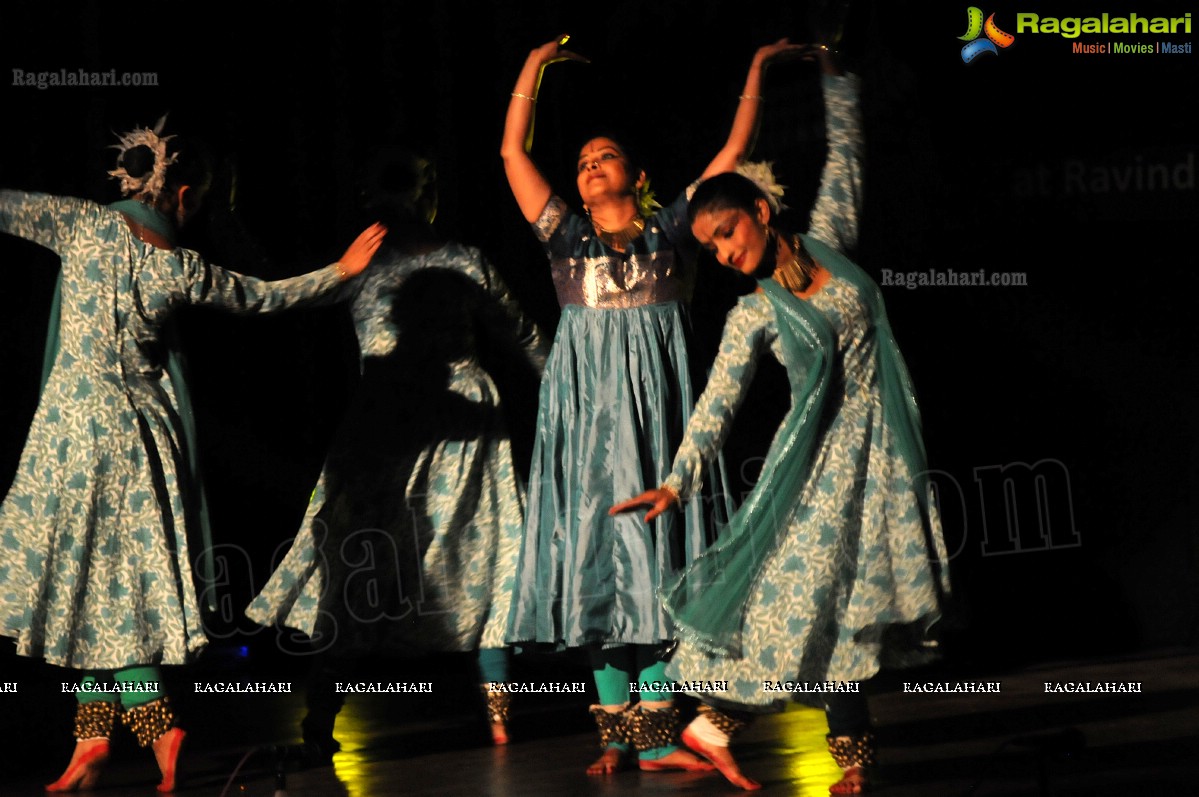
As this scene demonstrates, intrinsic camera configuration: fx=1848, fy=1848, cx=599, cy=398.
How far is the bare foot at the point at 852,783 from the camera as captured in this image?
4000mm

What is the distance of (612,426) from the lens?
183 inches

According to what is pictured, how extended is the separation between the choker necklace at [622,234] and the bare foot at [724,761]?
1.23 m

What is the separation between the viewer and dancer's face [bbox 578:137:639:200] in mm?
4688

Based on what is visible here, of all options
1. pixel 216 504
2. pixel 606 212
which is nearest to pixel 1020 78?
pixel 606 212

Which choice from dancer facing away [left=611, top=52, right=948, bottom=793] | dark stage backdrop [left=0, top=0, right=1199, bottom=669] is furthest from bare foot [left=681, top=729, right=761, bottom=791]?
dark stage backdrop [left=0, top=0, right=1199, bottom=669]

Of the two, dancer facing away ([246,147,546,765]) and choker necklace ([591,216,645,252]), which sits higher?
choker necklace ([591,216,645,252])

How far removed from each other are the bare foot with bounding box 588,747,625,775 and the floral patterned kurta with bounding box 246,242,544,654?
2.44 ft

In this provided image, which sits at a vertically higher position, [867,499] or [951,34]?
[951,34]

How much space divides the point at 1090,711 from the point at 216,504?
9.40ft

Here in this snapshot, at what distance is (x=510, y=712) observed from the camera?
5219 mm

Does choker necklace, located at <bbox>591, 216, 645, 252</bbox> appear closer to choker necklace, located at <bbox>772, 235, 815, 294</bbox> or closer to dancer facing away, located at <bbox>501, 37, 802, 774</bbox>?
dancer facing away, located at <bbox>501, 37, 802, 774</bbox>

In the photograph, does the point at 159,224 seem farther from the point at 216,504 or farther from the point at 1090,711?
the point at 1090,711

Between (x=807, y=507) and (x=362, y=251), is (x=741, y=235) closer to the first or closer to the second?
(x=807, y=507)

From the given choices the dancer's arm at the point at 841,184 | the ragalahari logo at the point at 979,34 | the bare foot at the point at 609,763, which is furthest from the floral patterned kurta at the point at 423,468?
the ragalahari logo at the point at 979,34
